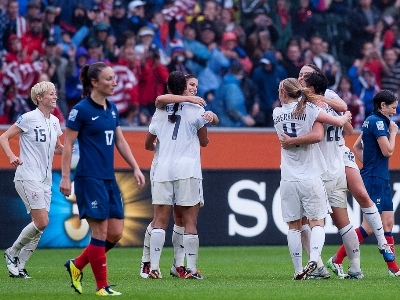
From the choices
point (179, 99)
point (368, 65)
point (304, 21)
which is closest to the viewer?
point (179, 99)

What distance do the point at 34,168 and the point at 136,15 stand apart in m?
8.68

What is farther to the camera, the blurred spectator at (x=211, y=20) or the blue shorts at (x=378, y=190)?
the blurred spectator at (x=211, y=20)

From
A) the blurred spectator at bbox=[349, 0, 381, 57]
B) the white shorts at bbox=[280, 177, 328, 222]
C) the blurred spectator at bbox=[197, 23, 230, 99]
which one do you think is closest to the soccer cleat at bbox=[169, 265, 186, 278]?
the white shorts at bbox=[280, 177, 328, 222]

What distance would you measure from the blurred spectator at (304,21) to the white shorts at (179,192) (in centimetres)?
1084

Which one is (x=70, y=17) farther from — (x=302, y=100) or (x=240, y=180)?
(x=302, y=100)

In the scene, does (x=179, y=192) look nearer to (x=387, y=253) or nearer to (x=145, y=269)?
(x=145, y=269)

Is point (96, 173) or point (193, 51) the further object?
point (193, 51)

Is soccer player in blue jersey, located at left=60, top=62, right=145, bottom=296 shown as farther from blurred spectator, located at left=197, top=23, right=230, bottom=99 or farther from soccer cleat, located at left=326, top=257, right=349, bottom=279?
blurred spectator, located at left=197, top=23, right=230, bottom=99

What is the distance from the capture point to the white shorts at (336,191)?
10.4 m

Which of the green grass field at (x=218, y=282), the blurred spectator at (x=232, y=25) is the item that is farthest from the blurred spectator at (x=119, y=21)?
the green grass field at (x=218, y=282)

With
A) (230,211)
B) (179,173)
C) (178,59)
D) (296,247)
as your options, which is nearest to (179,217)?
(179,173)

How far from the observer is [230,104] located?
742 inches

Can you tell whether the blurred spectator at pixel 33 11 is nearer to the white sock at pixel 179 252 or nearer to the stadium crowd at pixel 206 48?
the stadium crowd at pixel 206 48

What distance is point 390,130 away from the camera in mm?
11078
